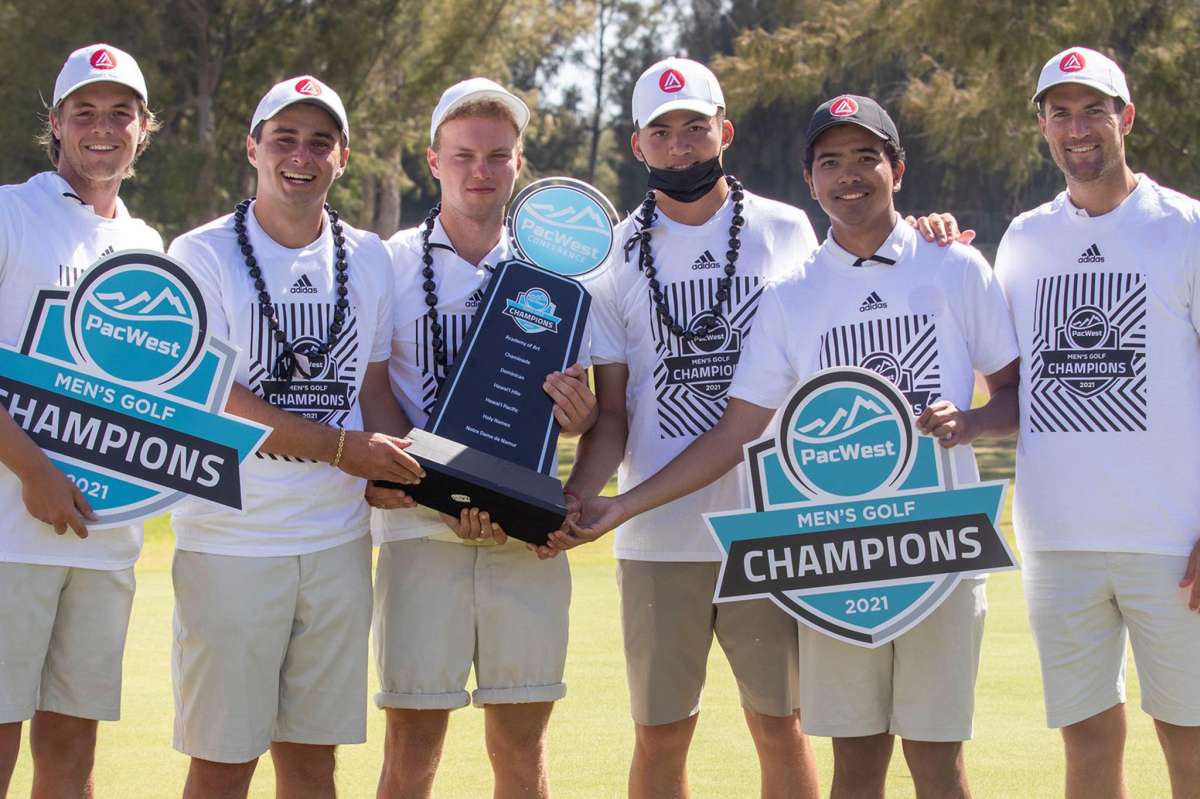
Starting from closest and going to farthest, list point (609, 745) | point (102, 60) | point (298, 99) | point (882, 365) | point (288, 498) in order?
point (882, 365)
point (288, 498)
point (298, 99)
point (102, 60)
point (609, 745)

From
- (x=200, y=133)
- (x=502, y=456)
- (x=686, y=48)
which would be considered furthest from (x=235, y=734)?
(x=686, y=48)

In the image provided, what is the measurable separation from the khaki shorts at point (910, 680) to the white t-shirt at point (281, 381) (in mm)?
1498

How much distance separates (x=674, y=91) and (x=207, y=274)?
1.59 metres

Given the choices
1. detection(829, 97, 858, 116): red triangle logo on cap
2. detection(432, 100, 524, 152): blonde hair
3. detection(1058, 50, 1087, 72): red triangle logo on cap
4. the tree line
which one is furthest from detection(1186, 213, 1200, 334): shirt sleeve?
the tree line

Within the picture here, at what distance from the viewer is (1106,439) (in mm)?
4352

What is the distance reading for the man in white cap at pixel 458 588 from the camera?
4.65 m

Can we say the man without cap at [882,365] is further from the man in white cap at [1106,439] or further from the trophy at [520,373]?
the trophy at [520,373]

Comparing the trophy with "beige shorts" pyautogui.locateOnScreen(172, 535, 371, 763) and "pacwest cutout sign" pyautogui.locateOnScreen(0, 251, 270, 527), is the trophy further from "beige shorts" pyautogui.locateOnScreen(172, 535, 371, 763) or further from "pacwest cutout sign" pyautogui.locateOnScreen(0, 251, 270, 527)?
"pacwest cutout sign" pyautogui.locateOnScreen(0, 251, 270, 527)

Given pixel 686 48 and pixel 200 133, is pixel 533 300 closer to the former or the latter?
pixel 200 133

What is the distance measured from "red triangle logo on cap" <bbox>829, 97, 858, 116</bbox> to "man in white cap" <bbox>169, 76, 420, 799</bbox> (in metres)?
1.47

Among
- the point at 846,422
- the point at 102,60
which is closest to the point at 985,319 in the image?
the point at 846,422

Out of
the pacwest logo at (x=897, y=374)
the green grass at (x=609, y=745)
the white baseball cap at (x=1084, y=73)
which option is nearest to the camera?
the pacwest logo at (x=897, y=374)

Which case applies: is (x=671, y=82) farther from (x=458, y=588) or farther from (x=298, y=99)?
(x=458, y=588)

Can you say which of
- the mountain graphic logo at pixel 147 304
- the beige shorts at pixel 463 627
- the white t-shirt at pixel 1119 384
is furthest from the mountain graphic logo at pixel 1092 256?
the mountain graphic logo at pixel 147 304
